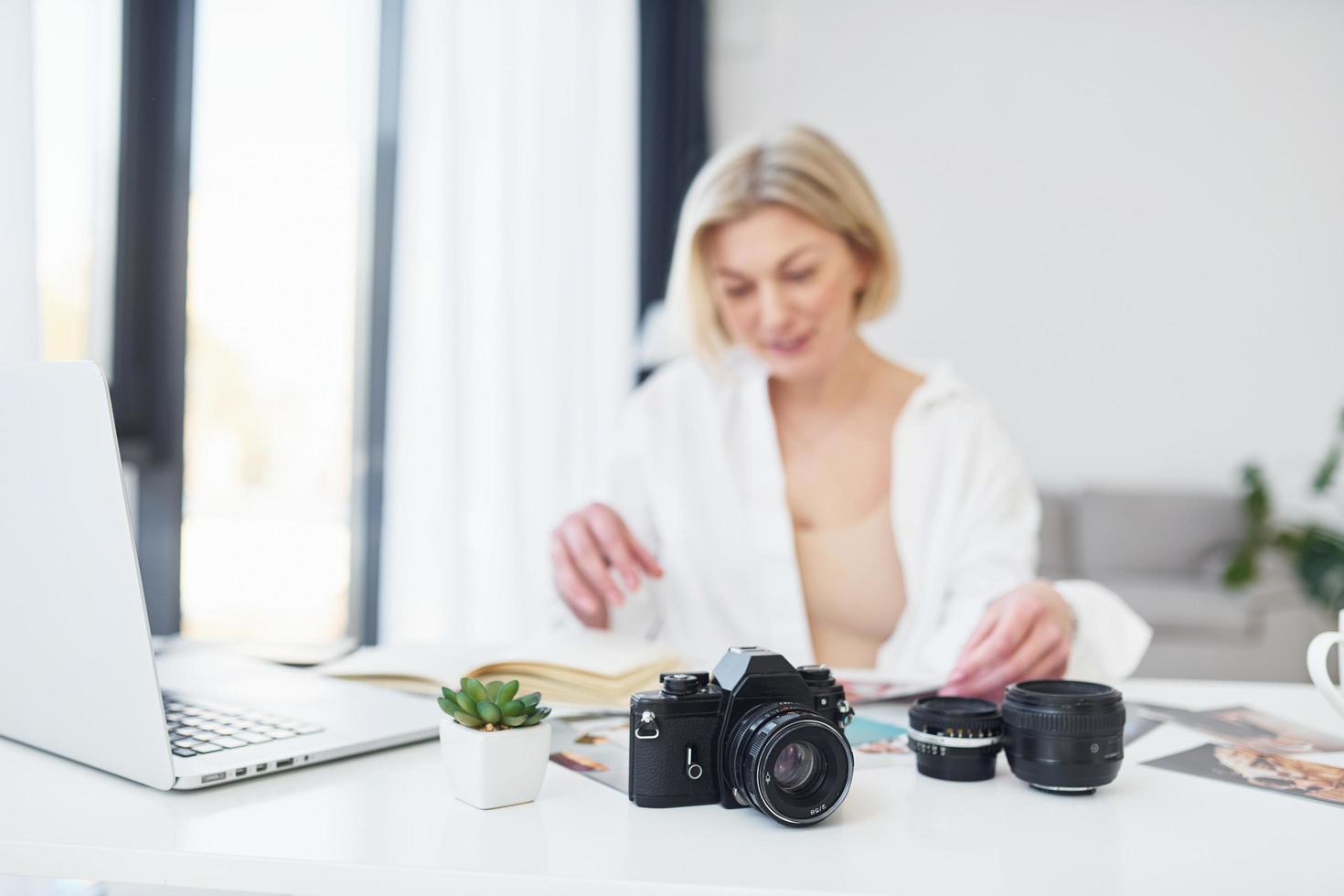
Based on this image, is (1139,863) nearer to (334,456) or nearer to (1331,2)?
(334,456)

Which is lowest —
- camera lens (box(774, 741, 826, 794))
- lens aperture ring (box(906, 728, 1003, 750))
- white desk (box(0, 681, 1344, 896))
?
white desk (box(0, 681, 1344, 896))

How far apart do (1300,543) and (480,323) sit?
9.67 feet

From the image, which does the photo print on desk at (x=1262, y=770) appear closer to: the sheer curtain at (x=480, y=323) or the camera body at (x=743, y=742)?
the camera body at (x=743, y=742)

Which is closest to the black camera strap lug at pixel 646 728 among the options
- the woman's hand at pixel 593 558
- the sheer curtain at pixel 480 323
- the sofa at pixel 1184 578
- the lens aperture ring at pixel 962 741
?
the lens aperture ring at pixel 962 741

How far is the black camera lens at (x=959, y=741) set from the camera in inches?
28.4

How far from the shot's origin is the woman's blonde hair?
160cm

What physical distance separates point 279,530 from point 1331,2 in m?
4.26

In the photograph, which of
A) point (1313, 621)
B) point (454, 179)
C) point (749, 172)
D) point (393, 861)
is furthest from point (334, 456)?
point (1313, 621)

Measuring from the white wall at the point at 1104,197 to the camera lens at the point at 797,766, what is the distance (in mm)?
3848

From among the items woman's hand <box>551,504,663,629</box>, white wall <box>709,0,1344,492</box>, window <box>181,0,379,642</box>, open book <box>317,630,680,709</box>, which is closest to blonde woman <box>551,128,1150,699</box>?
woman's hand <box>551,504,663,629</box>

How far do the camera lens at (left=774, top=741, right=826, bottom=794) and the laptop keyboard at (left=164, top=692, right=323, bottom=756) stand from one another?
1.17 ft

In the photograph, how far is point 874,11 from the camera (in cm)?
438

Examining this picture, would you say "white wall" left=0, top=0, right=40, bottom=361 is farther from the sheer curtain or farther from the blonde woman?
the sheer curtain

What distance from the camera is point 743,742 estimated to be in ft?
2.09
